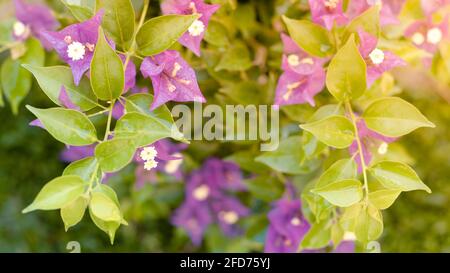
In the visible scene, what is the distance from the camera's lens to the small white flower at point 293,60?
88 cm

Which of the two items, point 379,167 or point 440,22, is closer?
point 379,167

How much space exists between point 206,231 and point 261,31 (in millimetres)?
475

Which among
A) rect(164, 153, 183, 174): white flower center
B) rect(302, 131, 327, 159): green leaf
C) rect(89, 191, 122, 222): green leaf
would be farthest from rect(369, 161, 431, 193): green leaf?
rect(164, 153, 183, 174): white flower center

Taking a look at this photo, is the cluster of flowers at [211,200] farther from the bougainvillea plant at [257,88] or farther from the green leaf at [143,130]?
the green leaf at [143,130]

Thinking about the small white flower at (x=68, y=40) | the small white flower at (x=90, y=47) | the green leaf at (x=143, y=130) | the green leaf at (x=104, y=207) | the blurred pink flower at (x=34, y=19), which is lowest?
the green leaf at (x=104, y=207)

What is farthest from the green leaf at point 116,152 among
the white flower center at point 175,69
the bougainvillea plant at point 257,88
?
the white flower center at point 175,69

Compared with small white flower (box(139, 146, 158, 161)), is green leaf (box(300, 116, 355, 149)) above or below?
above

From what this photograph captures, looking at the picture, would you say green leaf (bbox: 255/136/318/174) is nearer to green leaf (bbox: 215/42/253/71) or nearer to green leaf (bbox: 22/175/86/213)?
green leaf (bbox: 215/42/253/71)

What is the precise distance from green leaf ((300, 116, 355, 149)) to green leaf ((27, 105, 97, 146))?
275 millimetres

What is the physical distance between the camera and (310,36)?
824mm

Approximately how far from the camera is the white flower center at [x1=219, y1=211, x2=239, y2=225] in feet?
4.17
